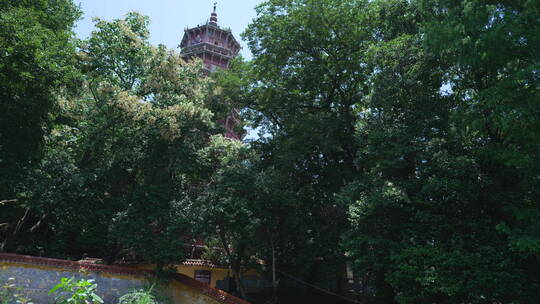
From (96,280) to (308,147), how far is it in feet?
30.4

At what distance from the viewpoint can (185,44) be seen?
38.2 metres

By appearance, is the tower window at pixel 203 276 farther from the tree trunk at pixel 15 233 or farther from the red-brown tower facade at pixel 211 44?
the red-brown tower facade at pixel 211 44

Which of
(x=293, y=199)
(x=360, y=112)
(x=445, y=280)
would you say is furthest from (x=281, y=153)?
(x=445, y=280)

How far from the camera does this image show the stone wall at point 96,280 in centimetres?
1083

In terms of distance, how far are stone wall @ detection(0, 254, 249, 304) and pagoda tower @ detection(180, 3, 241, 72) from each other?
25.0 m

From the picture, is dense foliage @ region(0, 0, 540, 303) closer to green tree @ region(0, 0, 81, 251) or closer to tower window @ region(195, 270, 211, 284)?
green tree @ region(0, 0, 81, 251)

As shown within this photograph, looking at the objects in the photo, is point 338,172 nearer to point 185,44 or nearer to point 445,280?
point 445,280

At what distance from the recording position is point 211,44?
35562 millimetres

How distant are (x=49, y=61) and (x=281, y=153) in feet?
30.9

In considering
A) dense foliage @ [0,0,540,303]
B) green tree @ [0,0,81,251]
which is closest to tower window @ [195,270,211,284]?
dense foliage @ [0,0,540,303]

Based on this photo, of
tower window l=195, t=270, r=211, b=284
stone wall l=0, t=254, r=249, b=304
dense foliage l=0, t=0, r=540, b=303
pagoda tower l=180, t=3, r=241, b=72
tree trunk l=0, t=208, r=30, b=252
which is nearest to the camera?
dense foliage l=0, t=0, r=540, b=303

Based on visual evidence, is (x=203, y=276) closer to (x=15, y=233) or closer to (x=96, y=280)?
(x=96, y=280)

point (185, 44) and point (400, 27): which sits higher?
point (185, 44)

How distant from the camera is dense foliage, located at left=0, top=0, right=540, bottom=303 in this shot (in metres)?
9.32
